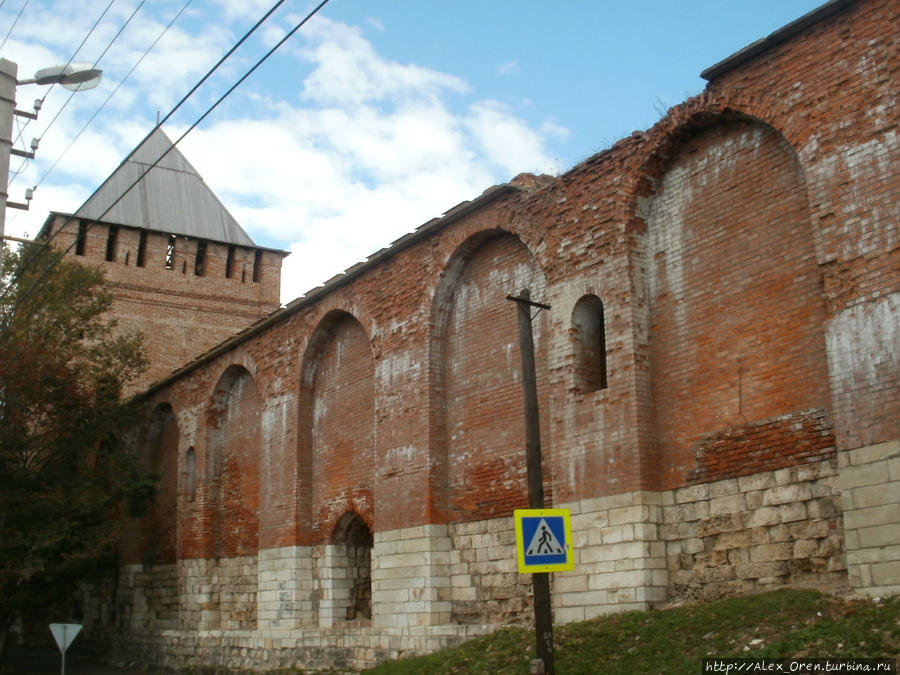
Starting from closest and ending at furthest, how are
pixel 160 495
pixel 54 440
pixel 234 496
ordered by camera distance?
pixel 54 440, pixel 234 496, pixel 160 495

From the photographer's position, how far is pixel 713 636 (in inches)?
387

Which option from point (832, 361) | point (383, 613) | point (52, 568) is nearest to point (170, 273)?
point (52, 568)

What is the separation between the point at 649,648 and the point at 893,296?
14.2 ft

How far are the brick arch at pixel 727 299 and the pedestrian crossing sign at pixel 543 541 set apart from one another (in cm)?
280

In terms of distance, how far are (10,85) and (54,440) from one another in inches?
419

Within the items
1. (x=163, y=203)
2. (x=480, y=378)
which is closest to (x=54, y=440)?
(x=480, y=378)

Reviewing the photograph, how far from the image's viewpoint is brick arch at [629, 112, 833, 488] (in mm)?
11273

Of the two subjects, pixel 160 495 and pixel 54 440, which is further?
pixel 160 495

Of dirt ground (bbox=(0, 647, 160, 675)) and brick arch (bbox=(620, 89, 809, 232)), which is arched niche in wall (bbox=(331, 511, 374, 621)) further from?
brick arch (bbox=(620, 89, 809, 232))

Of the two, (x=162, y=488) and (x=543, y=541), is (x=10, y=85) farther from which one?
(x=162, y=488)

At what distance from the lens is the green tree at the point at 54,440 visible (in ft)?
70.3

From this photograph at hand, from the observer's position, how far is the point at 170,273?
3328cm

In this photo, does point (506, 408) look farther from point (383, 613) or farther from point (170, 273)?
point (170, 273)

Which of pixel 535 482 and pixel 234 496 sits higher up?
pixel 234 496
